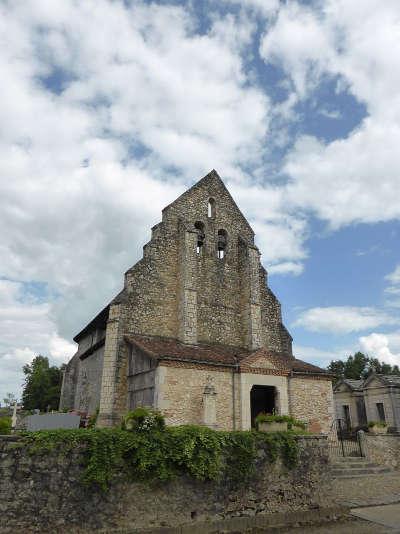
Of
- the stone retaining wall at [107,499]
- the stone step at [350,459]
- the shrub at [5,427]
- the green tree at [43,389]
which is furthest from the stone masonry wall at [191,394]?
the green tree at [43,389]

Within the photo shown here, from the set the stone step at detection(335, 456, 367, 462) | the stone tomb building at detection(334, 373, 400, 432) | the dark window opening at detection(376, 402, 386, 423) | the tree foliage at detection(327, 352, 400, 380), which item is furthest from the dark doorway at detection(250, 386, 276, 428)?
the tree foliage at detection(327, 352, 400, 380)

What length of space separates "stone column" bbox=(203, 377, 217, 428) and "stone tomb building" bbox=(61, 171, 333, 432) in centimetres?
4

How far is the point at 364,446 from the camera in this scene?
16391 mm

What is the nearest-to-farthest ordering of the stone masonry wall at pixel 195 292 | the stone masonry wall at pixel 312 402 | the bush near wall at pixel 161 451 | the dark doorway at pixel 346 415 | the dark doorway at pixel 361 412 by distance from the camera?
the bush near wall at pixel 161 451
the stone masonry wall at pixel 312 402
the stone masonry wall at pixel 195 292
the dark doorway at pixel 361 412
the dark doorway at pixel 346 415

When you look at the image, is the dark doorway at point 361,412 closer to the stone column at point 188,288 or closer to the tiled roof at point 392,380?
the tiled roof at point 392,380

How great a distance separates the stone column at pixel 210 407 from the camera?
48.4 ft

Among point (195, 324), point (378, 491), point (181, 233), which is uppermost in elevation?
point (181, 233)

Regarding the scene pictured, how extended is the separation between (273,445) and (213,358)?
19.8ft

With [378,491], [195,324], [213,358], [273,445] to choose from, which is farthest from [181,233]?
[378,491]

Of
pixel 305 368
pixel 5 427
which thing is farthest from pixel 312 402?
pixel 5 427

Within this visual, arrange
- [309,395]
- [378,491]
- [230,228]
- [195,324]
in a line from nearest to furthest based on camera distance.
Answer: [378,491] < [309,395] < [195,324] < [230,228]

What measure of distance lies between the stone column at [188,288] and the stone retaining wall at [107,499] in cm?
899

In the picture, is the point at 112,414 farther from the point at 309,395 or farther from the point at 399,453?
the point at 399,453

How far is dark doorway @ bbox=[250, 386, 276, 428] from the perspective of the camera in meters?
19.6
